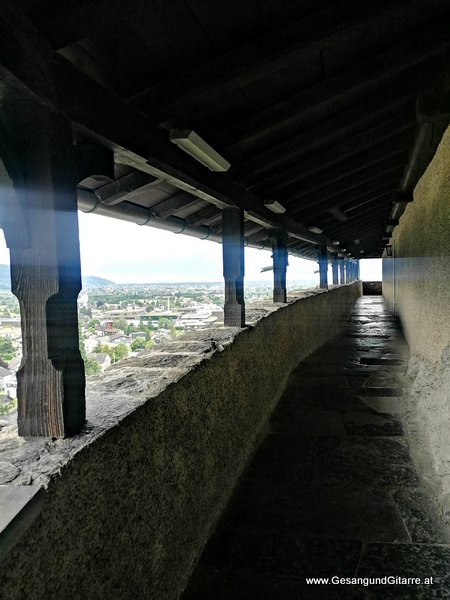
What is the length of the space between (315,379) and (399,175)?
3.78 m

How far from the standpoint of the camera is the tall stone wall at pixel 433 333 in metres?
3.38

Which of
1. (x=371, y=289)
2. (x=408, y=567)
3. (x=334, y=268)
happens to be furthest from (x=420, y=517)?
(x=371, y=289)

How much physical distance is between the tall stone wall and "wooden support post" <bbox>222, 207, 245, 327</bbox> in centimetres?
199

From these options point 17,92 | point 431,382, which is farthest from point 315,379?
point 17,92

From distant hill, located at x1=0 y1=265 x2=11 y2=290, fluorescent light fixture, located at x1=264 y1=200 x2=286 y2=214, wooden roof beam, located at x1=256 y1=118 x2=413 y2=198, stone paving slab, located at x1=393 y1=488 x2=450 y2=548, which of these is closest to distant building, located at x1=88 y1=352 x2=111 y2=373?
distant hill, located at x1=0 y1=265 x2=11 y2=290

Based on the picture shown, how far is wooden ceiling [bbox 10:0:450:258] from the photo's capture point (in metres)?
2.03

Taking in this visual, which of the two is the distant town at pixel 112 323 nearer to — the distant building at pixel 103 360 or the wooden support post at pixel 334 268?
the distant building at pixel 103 360

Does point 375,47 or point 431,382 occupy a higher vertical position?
point 375,47

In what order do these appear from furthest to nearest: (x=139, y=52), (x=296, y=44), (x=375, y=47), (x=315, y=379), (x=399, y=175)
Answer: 1. (x=399, y=175)
2. (x=315, y=379)
3. (x=375, y=47)
4. (x=296, y=44)
5. (x=139, y=52)

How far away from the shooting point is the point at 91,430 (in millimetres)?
1803

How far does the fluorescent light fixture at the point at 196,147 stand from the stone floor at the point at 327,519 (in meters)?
2.61

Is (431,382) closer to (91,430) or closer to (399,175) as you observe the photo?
(91,430)

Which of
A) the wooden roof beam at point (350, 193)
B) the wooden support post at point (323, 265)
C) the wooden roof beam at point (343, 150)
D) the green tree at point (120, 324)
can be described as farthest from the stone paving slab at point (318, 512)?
the wooden support post at point (323, 265)

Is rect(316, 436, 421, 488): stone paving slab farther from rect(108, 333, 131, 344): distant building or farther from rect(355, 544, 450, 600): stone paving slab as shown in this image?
rect(108, 333, 131, 344): distant building
